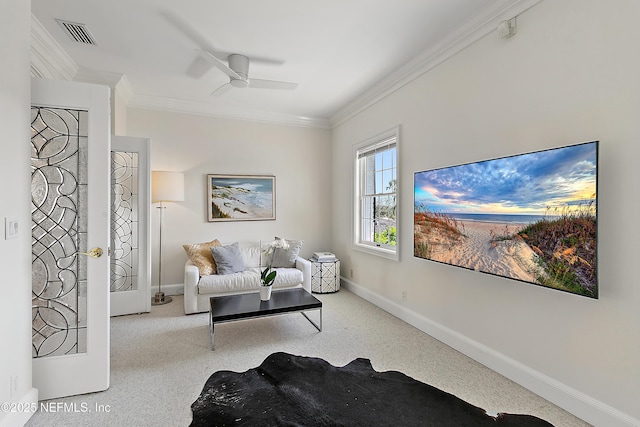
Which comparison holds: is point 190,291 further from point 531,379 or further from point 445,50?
point 445,50

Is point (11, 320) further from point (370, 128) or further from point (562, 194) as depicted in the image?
point (370, 128)

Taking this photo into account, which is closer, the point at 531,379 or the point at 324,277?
the point at 531,379

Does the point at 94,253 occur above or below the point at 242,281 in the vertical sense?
above

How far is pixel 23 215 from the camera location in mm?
1881

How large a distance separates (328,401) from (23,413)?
183cm

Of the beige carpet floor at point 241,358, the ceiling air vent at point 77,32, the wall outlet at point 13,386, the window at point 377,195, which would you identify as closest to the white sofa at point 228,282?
the beige carpet floor at point 241,358

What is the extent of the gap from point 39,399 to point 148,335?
3.61 feet

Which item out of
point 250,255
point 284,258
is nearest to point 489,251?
point 284,258

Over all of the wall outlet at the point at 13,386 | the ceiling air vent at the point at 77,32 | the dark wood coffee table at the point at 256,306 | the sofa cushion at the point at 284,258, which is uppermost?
the ceiling air vent at the point at 77,32

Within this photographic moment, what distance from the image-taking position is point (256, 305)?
3049 millimetres

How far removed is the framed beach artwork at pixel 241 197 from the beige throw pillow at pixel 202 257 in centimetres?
55

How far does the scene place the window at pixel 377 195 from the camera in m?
3.88

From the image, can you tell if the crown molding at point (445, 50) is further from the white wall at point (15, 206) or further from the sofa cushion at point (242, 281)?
the white wall at point (15, 206)

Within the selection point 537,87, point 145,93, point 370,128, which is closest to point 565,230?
point 537,87
